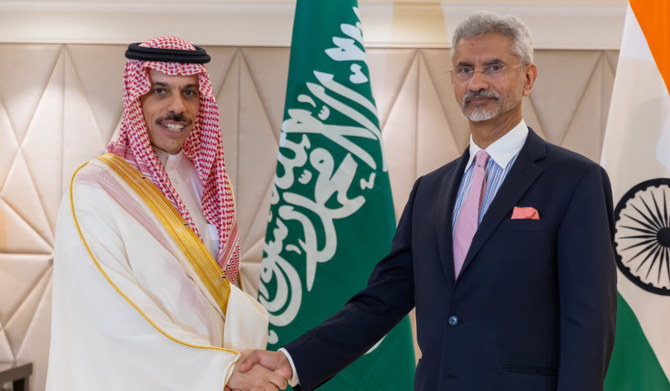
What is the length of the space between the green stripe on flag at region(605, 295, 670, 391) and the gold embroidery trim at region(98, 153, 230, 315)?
155 centimetres

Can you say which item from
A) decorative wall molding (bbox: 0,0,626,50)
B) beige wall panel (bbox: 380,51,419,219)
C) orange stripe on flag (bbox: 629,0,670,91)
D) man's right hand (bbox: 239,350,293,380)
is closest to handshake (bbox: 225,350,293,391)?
man's right hand (bbox: 239,350,293,380)

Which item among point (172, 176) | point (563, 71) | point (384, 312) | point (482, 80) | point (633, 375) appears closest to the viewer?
point (482, 80)

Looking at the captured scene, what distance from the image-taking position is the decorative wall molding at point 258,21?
374 centimetres

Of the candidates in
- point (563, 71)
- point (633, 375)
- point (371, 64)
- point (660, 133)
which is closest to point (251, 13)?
point (371, 64)

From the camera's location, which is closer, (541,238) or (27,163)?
(541,238)

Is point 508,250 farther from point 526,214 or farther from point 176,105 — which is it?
point 176,105

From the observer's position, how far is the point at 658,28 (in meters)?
2.69

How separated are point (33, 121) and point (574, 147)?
3.00 m

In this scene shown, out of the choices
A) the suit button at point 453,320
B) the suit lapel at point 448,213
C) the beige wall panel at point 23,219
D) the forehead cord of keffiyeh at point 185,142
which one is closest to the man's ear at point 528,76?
the suit lapel at point 448,213

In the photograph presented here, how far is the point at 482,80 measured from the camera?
1.75 meters

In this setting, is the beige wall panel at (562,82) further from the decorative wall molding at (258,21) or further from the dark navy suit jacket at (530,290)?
the dark navy suit jacket at (530,290)

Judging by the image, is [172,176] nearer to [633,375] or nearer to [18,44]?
[633,375]

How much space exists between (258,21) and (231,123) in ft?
1.91

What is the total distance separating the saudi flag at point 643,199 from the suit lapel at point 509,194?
45.2 inches
